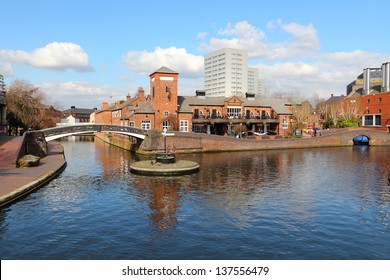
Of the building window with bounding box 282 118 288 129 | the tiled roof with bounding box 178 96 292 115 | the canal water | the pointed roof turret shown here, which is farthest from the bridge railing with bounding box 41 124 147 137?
the building window with bounding box 282 118 288 129

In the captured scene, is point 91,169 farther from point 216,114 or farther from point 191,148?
point 216,114

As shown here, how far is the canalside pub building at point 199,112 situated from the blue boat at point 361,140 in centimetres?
1283

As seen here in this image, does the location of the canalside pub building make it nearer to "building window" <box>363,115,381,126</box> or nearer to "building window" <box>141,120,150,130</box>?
"building window" <box>141,120,150,130</box>

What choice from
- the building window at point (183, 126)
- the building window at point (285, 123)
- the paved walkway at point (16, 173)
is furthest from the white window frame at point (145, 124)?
the building window at point (285, 123)

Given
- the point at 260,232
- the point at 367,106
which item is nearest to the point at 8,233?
the point at 260,232

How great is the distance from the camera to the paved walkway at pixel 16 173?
66.4ft

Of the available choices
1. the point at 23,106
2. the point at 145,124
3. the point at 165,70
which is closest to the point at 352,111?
the point at 165,70

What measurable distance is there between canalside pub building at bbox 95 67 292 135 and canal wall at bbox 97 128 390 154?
549 cm

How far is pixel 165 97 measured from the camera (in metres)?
59.3

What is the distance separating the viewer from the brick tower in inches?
2318

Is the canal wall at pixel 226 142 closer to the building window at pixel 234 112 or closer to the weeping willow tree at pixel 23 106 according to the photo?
the building window at pixel 234 112

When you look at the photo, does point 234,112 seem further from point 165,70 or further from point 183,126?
point 165,70

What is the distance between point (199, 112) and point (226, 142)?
13.6 metres

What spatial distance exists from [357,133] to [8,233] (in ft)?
212
